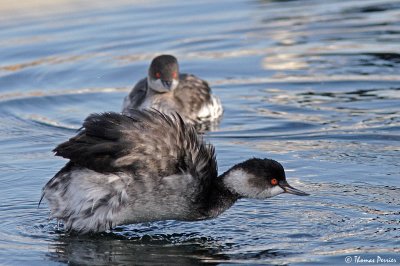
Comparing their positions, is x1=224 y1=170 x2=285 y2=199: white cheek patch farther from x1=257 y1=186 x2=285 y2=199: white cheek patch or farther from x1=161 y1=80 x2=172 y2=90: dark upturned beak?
x1=161 y1=80 x2=172 y2=90: dark upturned beak

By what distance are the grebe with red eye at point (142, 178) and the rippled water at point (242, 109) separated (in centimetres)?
22

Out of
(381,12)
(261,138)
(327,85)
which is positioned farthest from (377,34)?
(261,138)

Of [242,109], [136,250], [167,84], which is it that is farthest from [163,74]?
[136,250]

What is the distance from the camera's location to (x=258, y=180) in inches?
337

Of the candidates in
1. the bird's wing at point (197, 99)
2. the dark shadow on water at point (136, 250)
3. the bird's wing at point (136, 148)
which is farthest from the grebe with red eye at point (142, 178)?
the bird's wing at point (197, 99)

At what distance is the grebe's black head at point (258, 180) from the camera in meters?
8.56

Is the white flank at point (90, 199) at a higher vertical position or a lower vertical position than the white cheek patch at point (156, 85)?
lower

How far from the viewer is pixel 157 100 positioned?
43.1ft

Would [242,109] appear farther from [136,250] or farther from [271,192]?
[136,250]

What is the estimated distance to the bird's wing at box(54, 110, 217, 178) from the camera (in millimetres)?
8438

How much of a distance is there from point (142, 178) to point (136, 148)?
25 cm

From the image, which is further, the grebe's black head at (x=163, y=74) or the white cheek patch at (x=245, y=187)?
the grebe's black head at (x=163, y=74)

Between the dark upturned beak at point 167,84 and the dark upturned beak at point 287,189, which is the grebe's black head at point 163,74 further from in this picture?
the dark upturned beak at point 287,189

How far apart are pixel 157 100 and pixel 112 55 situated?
3.12 m
